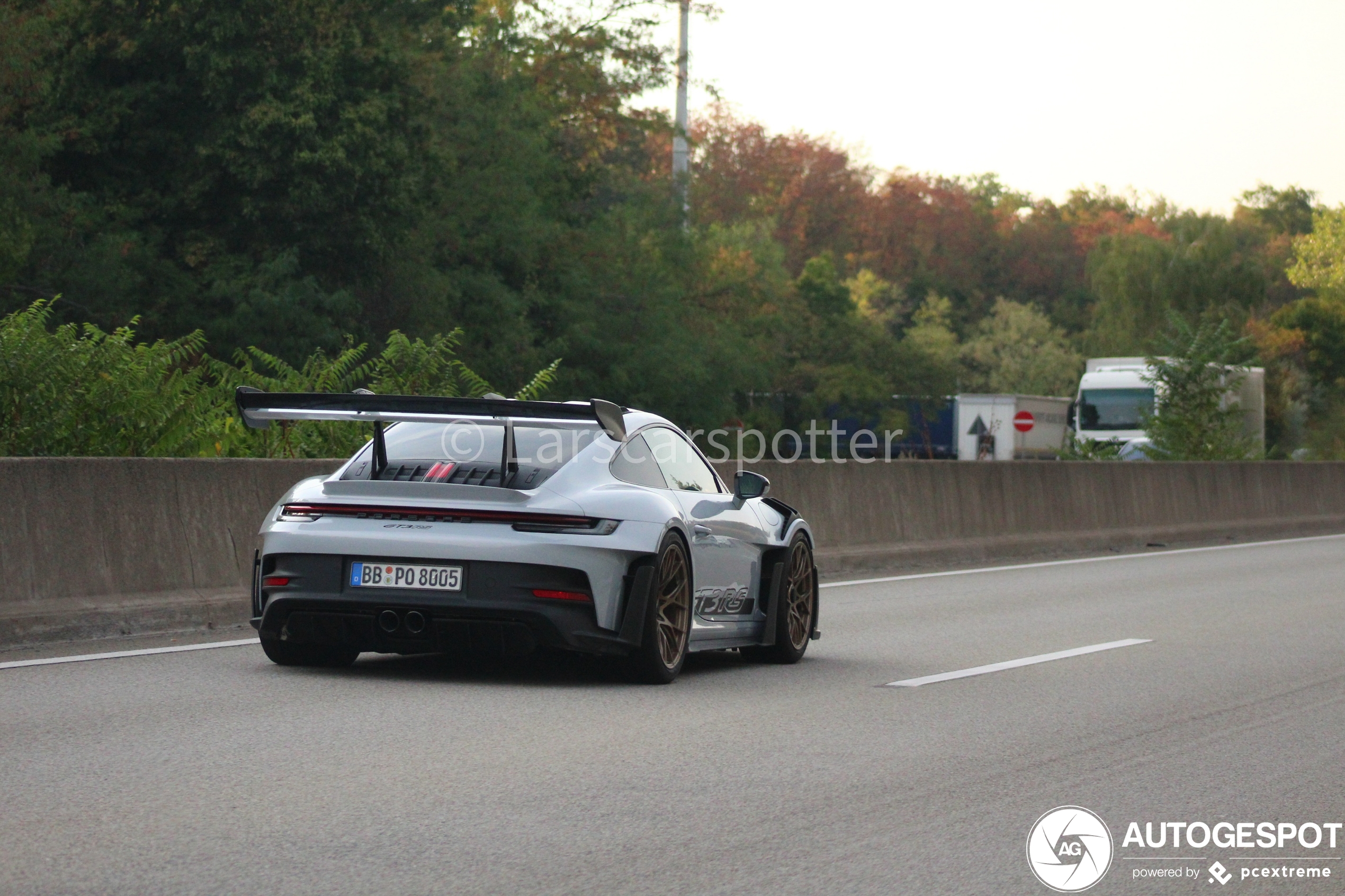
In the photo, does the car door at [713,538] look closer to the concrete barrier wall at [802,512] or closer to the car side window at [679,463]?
the car side window at [679,463]

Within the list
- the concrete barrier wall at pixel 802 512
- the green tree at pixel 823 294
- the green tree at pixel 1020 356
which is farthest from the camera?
the green tree at pixel 1020 356

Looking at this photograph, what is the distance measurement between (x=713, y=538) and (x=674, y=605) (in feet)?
2.12

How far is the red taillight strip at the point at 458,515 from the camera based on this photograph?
887 centimetres

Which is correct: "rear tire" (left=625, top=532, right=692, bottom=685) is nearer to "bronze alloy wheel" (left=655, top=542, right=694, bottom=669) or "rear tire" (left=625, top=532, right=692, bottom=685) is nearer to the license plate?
"bronze alloy wheel" (left=655, top=542, right=694, bottom=669)

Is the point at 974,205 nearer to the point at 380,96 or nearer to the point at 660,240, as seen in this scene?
the point at 660,240

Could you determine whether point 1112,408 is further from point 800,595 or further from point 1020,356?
point 1020,356

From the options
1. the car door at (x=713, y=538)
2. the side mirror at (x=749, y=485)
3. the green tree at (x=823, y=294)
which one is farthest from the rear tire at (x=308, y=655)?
the green tree at (x=823, y=294)

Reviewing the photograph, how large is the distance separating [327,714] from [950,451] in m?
61.9

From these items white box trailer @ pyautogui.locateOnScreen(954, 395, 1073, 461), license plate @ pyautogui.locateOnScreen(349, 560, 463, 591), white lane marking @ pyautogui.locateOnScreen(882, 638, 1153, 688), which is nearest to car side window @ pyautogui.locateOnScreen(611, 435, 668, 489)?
license plate @ pyautogui.locateOnScreen(349, 560, 463, 591)

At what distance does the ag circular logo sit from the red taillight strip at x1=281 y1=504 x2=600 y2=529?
319 cm

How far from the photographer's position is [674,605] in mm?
9406

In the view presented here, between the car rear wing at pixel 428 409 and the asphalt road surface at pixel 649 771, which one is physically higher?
the car rear wing at pixel 428 409

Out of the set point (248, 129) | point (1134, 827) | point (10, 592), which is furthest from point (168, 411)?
point (248, 129)

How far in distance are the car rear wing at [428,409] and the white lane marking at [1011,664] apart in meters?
2.11
